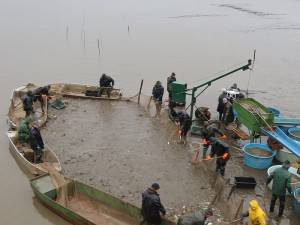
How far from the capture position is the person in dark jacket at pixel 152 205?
672 cm

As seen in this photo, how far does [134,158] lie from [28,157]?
145 inches

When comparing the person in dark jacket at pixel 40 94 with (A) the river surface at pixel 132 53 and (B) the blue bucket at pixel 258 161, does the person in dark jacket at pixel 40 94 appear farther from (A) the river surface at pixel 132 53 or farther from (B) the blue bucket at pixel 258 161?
(B) the blue bucket at pixel 258 161

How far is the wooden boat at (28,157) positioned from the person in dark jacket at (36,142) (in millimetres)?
244

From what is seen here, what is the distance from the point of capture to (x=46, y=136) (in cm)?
1216

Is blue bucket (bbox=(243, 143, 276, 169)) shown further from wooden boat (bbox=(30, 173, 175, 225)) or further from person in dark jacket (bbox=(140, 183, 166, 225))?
wooden boat (bbox=(30, 173, 175, 225))

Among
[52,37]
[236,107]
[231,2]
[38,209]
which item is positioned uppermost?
[231,2]

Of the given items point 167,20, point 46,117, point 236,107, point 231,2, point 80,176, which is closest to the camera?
point 80,176

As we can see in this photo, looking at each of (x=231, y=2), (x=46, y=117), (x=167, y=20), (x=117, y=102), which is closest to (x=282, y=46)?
(x=167, y=20)

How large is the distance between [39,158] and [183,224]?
5860 millimetres

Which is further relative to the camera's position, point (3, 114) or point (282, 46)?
point (282, 46)

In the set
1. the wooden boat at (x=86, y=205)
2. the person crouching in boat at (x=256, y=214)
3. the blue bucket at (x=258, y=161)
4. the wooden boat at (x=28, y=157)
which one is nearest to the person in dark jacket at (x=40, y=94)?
the wooden boat at (x=28, y=157)

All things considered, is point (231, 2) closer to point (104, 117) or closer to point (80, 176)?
point (104, 117)

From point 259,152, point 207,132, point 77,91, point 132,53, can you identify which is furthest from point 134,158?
point 132,53

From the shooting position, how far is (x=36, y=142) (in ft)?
31.7
